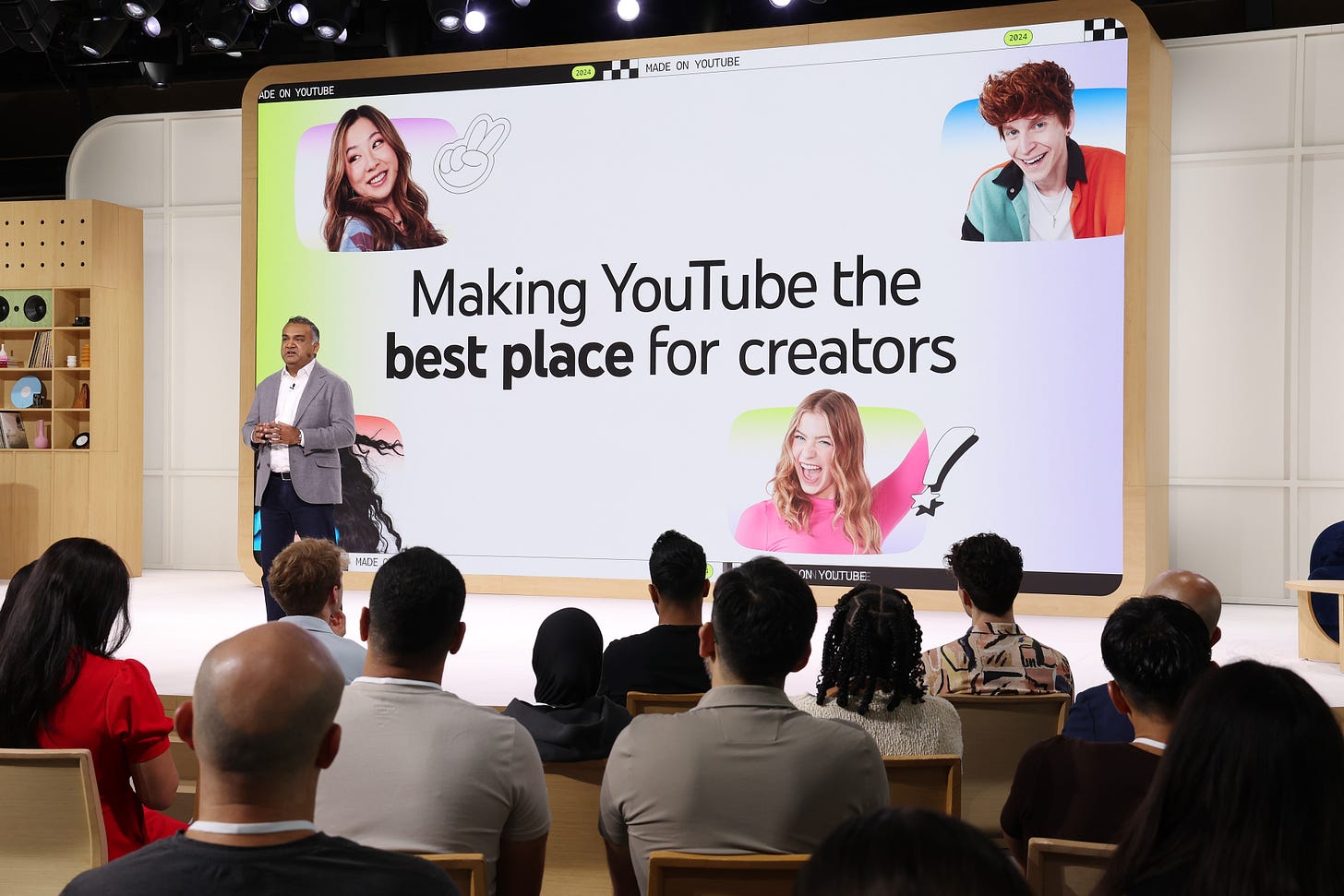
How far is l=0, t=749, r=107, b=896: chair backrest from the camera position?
1947 millimetres

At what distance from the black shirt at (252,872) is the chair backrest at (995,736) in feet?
5.48

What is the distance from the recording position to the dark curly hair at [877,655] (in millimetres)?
2334

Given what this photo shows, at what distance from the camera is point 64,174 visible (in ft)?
31.8

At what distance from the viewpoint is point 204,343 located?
899cm

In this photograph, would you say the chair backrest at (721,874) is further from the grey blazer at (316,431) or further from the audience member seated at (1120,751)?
the grey blazer at (316,431)

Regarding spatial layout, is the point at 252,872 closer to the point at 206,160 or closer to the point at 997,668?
the point at 997,668

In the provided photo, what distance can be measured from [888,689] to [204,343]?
7731mm

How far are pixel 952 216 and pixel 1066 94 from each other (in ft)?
2.74

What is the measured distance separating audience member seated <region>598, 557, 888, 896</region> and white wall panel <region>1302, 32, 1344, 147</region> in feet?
21.1

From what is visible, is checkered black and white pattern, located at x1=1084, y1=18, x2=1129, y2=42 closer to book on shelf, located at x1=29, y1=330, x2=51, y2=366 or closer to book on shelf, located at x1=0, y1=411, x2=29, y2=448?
book on shelf, located at x1=29, y1=330, x2=51, y2=366

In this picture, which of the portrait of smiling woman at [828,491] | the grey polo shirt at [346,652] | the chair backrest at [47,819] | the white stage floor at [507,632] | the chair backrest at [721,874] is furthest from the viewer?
the portrait of smiling woman at [828,491]

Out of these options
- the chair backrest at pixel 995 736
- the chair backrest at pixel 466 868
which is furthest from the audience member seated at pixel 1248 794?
the chair backrest at pixel 995 736

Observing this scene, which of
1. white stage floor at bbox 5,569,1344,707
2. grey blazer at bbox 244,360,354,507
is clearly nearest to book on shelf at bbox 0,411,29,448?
white stage floor at bbox 5,569,1344,707

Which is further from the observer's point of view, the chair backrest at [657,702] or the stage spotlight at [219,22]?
the stage spotlight at [219,22]
